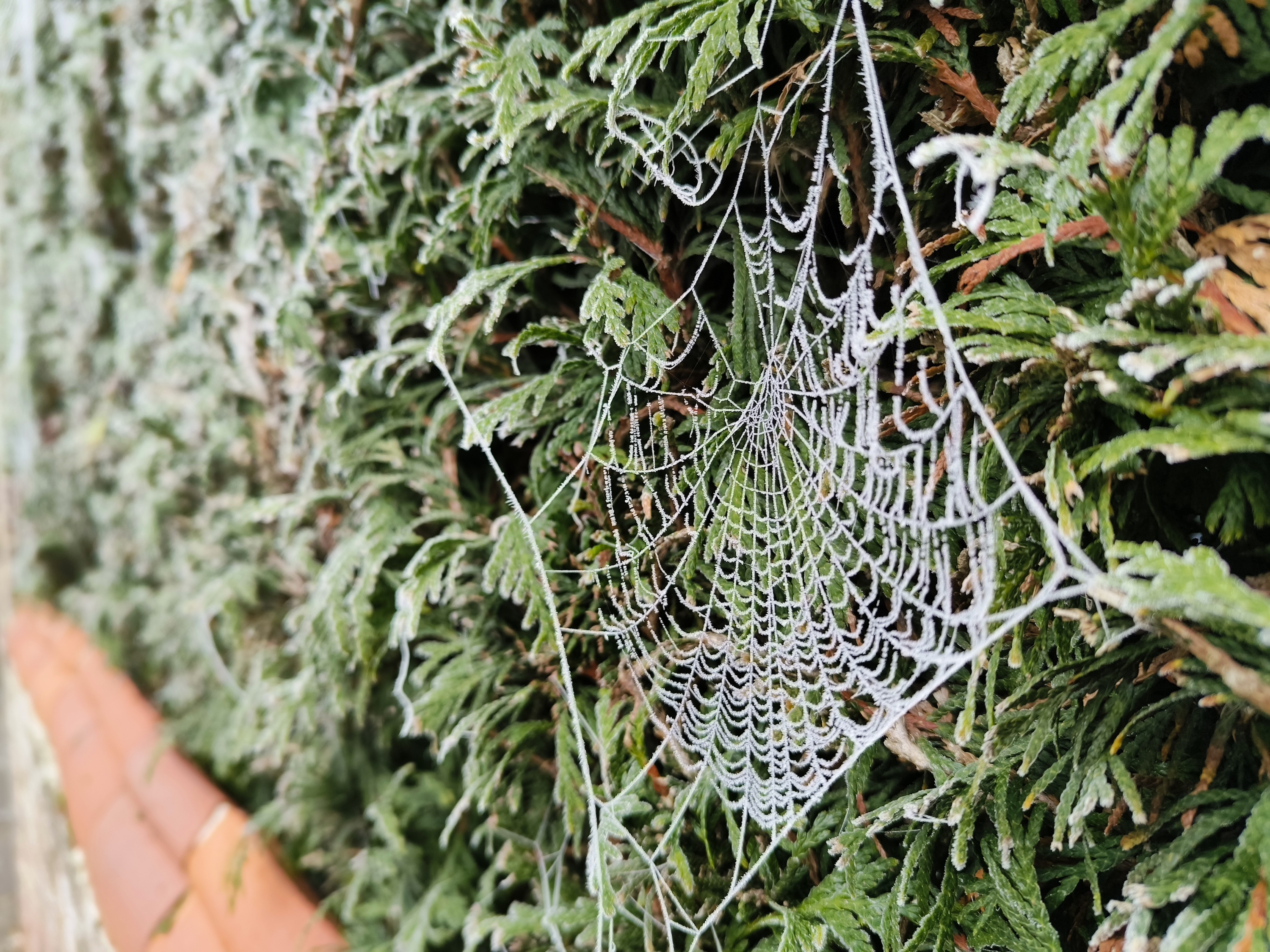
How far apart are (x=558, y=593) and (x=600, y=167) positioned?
0.41 meters

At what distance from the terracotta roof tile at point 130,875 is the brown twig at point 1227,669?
1645 mm

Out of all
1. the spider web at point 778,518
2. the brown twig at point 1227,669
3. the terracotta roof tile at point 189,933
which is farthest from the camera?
the terracotta roof tile at point 189,933

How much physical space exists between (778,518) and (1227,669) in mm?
321

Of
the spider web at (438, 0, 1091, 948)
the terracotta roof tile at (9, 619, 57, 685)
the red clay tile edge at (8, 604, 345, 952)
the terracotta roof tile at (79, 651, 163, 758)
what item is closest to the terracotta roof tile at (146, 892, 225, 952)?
the red clay tile edge at (8, 604, 345, 952)

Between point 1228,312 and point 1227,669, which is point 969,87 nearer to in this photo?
point 1228,312

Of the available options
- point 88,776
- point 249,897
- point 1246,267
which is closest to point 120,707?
point 88,776

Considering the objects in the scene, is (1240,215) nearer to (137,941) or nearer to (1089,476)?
(1089,476)

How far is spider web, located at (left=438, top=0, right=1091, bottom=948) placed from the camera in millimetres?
575

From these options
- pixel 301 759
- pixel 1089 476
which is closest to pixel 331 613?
pixel 301 759

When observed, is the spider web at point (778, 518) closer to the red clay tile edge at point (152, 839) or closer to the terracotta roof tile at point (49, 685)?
the red clay tile edge at point (152, 839)

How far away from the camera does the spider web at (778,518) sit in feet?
1.89

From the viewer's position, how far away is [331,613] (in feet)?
3.23

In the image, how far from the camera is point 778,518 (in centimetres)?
69

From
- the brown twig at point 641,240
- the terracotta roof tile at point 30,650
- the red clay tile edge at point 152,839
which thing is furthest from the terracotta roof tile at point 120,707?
the brown twig at point 641,240
